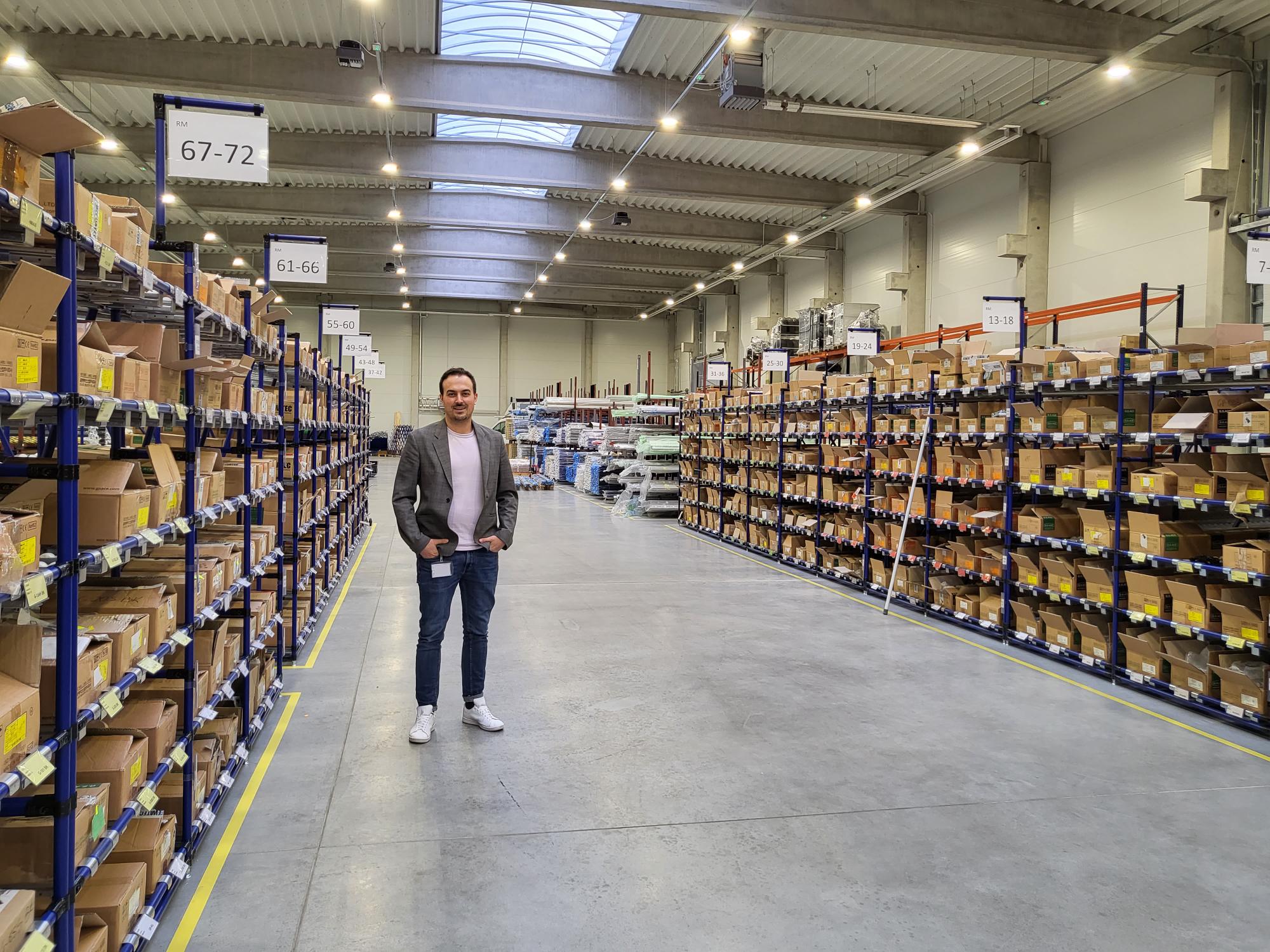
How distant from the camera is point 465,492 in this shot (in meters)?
4.71

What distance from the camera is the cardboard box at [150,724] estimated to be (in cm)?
304

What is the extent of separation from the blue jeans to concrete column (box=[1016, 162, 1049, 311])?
12074 millimetres

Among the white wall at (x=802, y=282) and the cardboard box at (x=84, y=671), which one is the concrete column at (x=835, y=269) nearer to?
the white wall at (x=802, y=282)

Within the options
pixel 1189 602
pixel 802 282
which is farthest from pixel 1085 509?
pixel 802 282

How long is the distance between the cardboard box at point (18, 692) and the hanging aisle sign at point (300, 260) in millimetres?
5490

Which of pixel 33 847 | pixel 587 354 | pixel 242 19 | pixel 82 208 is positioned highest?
pixel 242 19

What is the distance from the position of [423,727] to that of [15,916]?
9.25ft

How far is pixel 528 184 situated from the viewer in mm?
15688

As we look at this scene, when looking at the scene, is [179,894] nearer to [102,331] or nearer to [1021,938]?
[102,331]

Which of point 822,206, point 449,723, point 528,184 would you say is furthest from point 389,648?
point 822,206

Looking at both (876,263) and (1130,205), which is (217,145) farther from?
(876,263)

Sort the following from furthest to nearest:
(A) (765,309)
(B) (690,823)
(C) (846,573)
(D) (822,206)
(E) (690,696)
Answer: (A) (765,309) < (D) (822,206) < (C) (846,573) < (E) (690,696) < (B) (690,823)

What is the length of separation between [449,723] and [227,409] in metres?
2.24

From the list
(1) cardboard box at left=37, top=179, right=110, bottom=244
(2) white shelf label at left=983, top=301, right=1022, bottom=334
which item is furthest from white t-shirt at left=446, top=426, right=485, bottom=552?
(2) white shelf label at left=983, top=301, right=1022, bottom=334
